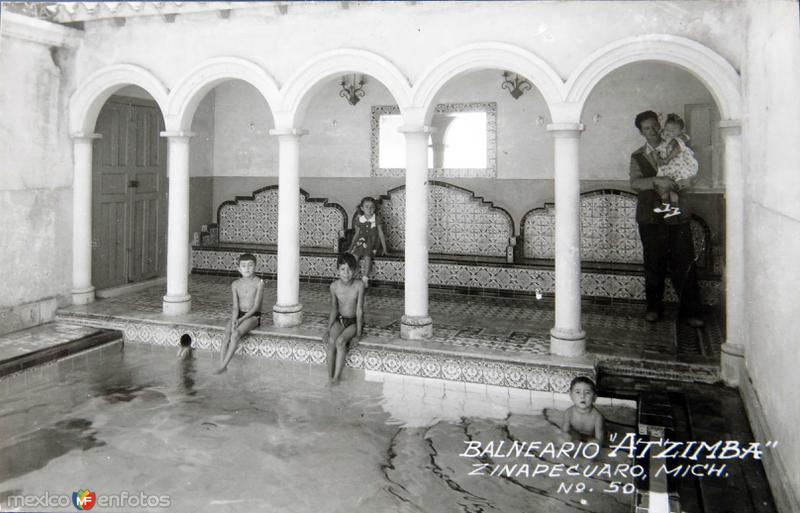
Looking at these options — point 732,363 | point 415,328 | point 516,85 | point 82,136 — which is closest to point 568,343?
point 732,363

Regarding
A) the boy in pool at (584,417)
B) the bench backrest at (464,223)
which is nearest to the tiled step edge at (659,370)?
the boy in pool at (584,417)

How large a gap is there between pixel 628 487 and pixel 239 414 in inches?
143

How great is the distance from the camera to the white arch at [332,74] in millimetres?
7680

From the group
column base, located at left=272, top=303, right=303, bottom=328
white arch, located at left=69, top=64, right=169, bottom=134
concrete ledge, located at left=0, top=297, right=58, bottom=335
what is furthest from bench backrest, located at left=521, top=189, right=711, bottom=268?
concrete ledge, located at left=0, top=297, right=58, bottom=335

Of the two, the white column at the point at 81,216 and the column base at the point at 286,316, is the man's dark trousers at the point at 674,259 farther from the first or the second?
the white column at the point at 81,216

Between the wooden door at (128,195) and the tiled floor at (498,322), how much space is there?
0.58 meters

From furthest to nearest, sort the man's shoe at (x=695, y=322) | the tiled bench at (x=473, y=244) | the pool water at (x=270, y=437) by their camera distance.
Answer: the tiled bench at (x=473, y=244) → the man's shoe at (x=695, y=322) → the pool water at (x=270, y=437)

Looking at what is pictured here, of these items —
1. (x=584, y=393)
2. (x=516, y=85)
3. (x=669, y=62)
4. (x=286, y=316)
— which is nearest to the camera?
(x=584, y=393)

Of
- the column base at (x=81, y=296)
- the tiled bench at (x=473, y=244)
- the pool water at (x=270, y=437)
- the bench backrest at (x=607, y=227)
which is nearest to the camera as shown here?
the pool water at (x=270, y=437)

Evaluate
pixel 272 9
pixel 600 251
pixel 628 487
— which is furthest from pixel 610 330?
pixel 272 9

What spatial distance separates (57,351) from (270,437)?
12.3 feet

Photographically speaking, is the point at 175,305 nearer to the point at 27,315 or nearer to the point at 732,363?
the point at 27,315

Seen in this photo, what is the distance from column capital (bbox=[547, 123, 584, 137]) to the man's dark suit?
1396mm

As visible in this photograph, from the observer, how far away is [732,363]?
6520 millimetres
